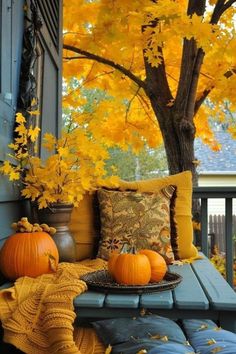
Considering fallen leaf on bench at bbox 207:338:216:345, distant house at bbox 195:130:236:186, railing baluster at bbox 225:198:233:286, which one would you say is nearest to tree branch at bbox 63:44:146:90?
railing baluster at bbox 225:198:233:286

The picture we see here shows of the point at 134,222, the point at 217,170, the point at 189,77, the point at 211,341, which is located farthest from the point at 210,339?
the point at 217,170

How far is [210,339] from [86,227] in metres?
1.16

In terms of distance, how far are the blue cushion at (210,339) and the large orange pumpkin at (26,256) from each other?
608mm

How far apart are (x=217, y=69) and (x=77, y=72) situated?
1498 mm

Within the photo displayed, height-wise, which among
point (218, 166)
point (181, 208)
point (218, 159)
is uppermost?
point (218, 159)

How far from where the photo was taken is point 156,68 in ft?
13.9

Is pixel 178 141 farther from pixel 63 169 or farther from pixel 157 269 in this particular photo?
pixel 157 269

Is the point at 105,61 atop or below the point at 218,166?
atop

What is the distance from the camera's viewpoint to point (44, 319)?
148 centimetres

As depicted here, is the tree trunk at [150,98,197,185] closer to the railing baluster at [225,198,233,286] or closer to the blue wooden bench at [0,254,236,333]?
the railing baluster at [225,198,233,286]

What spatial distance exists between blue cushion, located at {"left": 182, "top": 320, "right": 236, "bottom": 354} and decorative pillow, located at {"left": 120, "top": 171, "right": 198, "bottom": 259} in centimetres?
77

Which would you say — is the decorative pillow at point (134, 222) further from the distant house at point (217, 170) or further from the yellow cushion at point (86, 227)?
the distant house at point (217, 170)

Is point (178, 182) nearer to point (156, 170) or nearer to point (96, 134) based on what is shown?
point (96, 134)

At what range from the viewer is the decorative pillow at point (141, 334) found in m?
1.39
